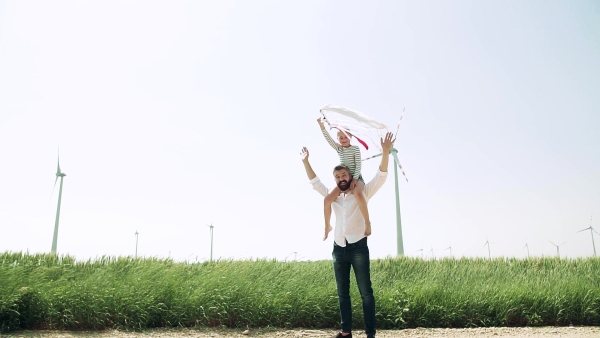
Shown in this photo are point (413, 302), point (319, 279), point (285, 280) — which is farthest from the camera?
point (319, 279)

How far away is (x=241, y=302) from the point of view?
8.52 m

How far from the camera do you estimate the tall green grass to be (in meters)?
8.00

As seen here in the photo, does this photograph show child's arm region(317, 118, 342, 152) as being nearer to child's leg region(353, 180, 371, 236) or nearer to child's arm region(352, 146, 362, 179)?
child's arm region(352, 146, 362, 179)

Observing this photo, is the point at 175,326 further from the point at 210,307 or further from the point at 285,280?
the point at 285,280

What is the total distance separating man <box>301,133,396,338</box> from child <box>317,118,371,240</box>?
0.25ft

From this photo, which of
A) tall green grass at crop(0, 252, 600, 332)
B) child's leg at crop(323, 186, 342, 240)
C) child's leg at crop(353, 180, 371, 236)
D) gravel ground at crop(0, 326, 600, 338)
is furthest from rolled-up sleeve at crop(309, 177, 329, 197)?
tall green grass at crop(0, 252, 600, 332)

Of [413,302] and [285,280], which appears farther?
[285,280]

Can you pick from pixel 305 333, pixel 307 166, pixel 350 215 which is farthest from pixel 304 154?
pixel 305 333

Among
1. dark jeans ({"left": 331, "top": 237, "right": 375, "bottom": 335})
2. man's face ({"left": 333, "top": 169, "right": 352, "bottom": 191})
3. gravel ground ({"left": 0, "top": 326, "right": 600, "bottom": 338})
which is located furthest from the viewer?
gravel ground ({"left": 0, "top": 326, "right": 600, "bottom": 338})

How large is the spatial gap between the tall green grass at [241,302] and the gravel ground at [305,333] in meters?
0.31

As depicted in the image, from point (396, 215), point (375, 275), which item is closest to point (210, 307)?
point (375, 275)

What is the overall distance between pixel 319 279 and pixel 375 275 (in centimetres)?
299

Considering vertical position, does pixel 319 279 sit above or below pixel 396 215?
below

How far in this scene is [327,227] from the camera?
636 cm
